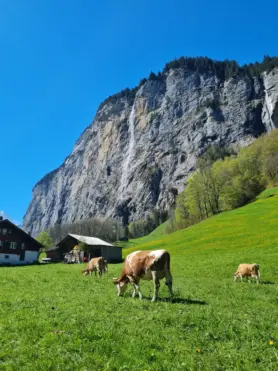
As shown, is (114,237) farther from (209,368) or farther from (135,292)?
(209,368)

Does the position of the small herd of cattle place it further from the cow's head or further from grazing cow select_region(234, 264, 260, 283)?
grazing cow select_region(234, 264, 260, 283)

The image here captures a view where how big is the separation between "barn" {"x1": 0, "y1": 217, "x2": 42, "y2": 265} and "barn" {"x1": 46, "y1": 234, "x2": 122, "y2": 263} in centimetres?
564

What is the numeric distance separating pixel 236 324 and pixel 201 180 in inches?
3300

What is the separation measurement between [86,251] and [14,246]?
1764cm

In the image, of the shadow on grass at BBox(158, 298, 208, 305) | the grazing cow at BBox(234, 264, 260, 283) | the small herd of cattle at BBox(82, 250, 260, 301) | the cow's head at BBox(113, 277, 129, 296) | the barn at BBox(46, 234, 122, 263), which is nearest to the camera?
the shadow on grass at BBox(158, 298, 208, 305)

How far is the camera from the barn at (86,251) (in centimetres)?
7369

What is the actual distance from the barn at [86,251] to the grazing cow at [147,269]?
182 feet

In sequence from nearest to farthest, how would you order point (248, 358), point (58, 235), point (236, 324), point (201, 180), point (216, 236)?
point (248, 358)
point (236, 324)
point (216, 236)
point (201, 180)
point (58, 235)

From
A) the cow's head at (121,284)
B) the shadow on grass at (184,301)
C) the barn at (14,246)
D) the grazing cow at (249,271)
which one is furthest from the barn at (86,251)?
the shadow on grass at (184,301)

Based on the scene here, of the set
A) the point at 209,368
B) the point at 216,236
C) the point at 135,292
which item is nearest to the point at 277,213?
the point at 216,236

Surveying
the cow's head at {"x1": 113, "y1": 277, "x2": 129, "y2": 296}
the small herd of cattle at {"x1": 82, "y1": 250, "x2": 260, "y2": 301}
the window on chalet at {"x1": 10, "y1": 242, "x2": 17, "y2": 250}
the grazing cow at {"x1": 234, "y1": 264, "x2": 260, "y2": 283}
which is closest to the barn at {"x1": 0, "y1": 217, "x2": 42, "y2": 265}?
the window on chalet at {"x1": 10, "y1": 242, "x2": 17, "y2": 250}

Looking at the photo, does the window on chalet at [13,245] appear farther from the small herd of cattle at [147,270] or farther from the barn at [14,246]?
the small herd of cattle at [147,270]

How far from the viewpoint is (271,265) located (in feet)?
99.2

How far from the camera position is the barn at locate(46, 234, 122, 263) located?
73.7m
